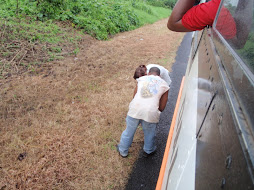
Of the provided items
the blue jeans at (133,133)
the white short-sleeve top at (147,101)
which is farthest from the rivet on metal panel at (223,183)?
the blue jeans at (133,133)

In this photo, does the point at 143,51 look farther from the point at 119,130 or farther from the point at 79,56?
the point at 119,130

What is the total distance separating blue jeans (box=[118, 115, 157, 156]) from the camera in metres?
2.29

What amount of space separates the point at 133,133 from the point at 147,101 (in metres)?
0.48

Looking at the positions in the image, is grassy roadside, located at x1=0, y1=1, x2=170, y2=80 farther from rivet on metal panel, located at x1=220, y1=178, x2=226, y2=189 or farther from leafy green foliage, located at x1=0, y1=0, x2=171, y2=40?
rivet on metal panel, located at x1=220, y1=178, x2=226, y2=189

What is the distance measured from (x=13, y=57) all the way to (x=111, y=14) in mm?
5998

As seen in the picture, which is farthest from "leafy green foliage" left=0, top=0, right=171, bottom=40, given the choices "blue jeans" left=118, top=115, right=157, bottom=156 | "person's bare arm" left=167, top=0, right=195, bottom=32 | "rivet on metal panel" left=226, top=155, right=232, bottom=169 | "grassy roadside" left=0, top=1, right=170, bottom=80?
"rivet on metal panel" left=226, top=155, right=232, bottom=169

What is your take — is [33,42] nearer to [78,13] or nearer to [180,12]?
[78,13]

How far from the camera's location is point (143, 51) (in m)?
6.59

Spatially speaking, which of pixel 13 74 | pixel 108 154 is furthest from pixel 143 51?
pixel 108 154

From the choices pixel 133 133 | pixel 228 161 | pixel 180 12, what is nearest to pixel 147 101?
pixel 133 133

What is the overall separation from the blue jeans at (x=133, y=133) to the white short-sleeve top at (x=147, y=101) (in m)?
0.11

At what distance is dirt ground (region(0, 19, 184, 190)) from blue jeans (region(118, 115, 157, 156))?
180 mm

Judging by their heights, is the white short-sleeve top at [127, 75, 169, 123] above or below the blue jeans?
above

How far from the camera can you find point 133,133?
2.38 metres
